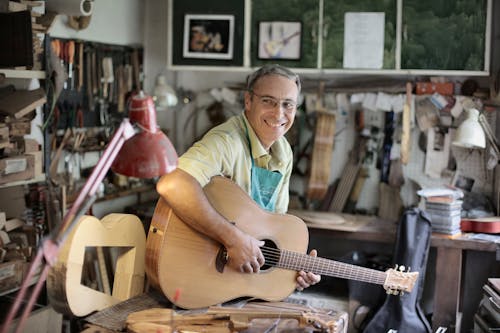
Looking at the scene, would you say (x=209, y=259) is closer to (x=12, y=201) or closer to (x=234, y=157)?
(x=234, y=157)

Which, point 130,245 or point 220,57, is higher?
point 220,57

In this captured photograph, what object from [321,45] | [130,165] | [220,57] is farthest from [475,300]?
[130,165]

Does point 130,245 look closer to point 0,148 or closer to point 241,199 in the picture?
point 241,199

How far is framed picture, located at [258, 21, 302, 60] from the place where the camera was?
478 centimetres

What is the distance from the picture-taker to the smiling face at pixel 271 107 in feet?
9.78

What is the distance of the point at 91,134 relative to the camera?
189 inches

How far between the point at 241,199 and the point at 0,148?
5.27 feet

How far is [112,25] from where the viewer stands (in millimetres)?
5043

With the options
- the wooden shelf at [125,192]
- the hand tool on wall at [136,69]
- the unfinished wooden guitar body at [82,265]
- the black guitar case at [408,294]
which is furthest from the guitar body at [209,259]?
the hand tool on wall at [136,69]

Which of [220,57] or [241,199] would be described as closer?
[241,199]

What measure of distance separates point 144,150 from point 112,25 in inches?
139

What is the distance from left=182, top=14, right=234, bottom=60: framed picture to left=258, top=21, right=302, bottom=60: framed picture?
256mm

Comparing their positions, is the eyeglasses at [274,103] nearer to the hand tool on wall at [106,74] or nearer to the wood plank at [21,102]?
the wood plank at [21,102]

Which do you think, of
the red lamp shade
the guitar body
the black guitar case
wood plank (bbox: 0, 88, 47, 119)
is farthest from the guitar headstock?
wood plank (bbox: 0, 88, 47, 119)
